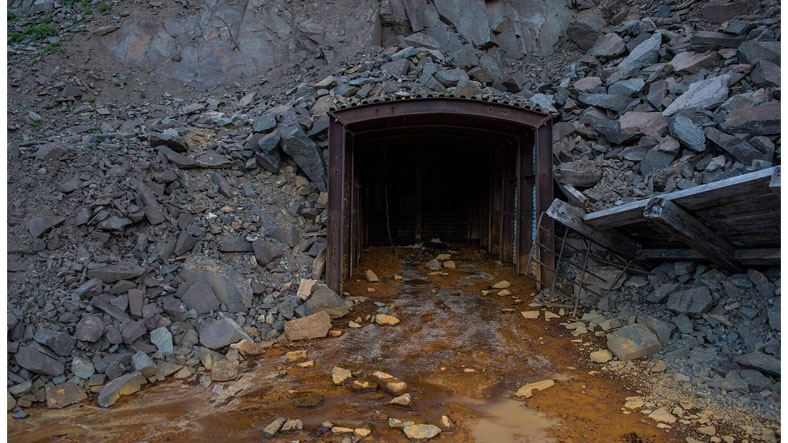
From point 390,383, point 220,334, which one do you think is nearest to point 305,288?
point 220,334

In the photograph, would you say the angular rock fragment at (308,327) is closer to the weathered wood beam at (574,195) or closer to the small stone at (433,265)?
the small stone at (433,265)

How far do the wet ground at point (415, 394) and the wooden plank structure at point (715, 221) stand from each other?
1.72 metres

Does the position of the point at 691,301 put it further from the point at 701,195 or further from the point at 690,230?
the point at 701,195

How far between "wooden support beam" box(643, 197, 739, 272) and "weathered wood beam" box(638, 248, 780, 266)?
129mm

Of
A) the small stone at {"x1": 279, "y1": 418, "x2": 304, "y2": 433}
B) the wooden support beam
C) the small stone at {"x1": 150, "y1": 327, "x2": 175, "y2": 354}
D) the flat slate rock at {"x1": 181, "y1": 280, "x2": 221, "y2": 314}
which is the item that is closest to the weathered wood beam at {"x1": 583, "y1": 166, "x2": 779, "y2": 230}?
the wooden support beam

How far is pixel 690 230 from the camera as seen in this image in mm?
5199

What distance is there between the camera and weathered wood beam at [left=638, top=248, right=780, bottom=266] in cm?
519

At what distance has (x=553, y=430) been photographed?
4.09 meters

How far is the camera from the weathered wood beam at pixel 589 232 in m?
7.06

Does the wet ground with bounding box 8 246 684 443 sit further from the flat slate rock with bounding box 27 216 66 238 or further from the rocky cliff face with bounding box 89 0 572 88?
the rocky cliff face with bounding box 89 0 572 88

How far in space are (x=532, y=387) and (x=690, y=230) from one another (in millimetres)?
2577

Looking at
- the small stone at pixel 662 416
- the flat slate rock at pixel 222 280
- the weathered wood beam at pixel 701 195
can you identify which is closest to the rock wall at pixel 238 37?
the flat slate rock at pixel 222 280

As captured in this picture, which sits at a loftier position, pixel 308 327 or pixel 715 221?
pixel 715 221

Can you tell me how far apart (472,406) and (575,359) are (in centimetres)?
188
